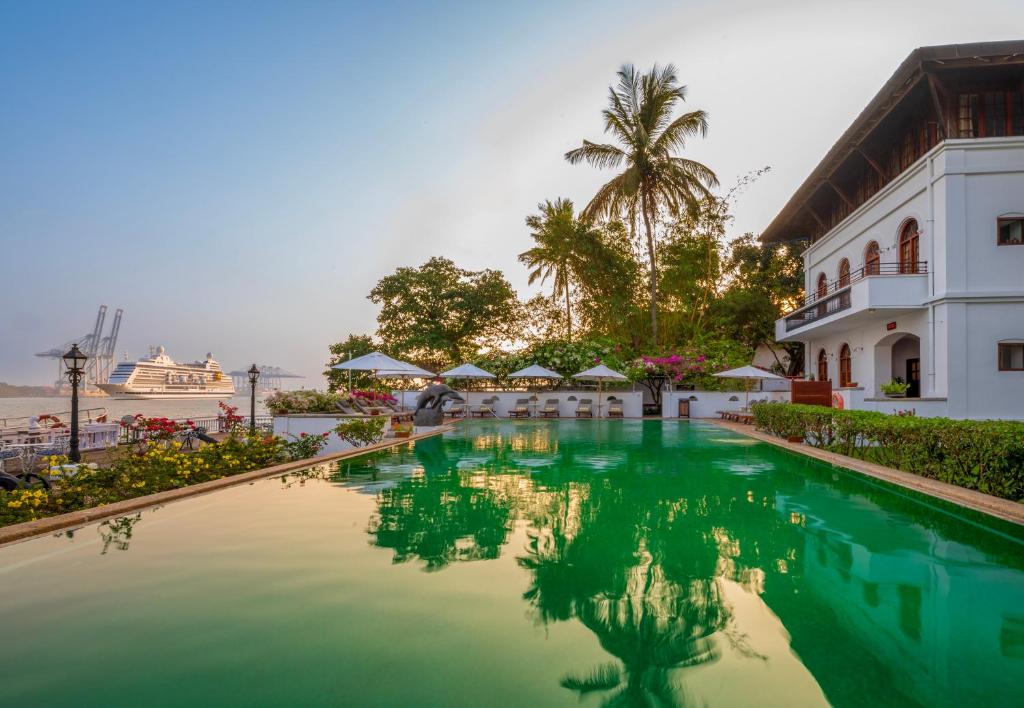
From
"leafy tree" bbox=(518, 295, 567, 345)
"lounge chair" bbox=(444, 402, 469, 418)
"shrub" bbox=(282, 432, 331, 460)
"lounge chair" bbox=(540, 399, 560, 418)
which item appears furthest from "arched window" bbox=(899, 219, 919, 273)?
"leafy tree" bbox=(518, 295, 567, 345)

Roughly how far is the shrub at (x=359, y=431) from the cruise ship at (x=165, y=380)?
64.6 meters

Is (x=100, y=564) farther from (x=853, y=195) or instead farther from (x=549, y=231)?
(x=549, y=231)

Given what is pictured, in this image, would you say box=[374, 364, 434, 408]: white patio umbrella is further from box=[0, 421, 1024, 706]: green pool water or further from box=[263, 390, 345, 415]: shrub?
box=[0, 421, 1024, 706]: green pool water

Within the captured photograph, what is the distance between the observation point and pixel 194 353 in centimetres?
7938

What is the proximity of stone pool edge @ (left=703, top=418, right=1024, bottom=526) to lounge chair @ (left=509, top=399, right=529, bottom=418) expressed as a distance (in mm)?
14117

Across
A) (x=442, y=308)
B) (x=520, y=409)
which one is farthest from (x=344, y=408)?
(x=442, y=308)

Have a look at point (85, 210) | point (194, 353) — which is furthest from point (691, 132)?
point (194, 353)

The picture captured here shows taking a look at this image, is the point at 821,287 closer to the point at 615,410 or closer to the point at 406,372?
the point at 615,410

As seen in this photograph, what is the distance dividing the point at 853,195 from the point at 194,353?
272ft

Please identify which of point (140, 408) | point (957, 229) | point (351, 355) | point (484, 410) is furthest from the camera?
point (140, 408)

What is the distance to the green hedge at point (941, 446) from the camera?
6.12m

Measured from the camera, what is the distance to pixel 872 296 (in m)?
15.6

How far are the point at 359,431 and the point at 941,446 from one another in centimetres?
1015

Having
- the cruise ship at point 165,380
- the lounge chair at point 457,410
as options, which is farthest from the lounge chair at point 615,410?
the cruise ship at point 165,380
